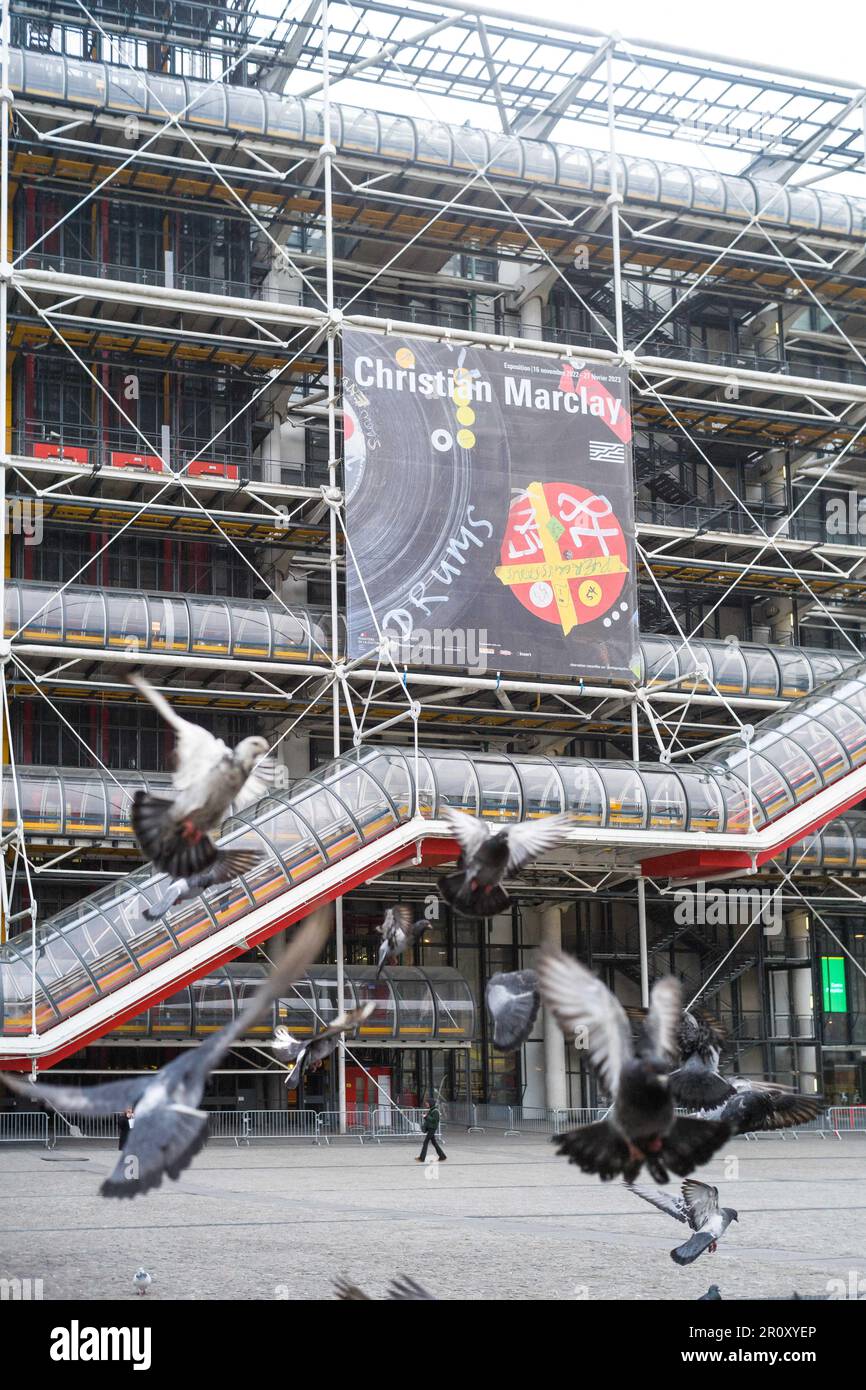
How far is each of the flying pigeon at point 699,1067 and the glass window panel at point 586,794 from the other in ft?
78.0

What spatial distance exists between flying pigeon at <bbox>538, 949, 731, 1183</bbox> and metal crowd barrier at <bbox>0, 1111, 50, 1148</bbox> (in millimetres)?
26261

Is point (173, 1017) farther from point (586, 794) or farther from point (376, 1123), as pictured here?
point (586, 794)

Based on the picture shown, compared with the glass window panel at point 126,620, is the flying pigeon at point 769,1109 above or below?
below

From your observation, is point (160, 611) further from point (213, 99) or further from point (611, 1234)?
point (611, 1234)

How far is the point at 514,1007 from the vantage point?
5.04 m

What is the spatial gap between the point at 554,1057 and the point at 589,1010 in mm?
34105

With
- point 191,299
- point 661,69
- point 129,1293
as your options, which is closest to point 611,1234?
point 129,1293

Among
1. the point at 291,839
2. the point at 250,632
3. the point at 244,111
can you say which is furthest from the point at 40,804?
the point at 244,111

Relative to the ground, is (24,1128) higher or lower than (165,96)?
lower

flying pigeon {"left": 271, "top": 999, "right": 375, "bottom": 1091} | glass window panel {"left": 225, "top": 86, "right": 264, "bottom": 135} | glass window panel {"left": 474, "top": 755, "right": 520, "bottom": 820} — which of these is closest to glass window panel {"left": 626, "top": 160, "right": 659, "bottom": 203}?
glass window panel {"left": 225, "top": 86, "right": 264, "bottom": 135}

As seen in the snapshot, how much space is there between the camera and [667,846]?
101 ft

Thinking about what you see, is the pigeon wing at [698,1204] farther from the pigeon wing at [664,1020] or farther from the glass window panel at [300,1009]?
the glass window panel at [300,1009]

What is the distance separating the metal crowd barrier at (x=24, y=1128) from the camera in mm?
29203

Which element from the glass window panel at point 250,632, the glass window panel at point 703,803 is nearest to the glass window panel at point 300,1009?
the glass window panel at point 250,632
